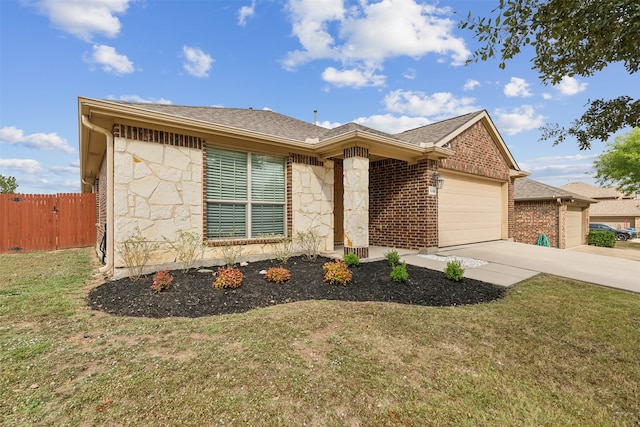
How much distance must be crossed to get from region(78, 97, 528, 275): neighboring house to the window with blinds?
0.9 inches

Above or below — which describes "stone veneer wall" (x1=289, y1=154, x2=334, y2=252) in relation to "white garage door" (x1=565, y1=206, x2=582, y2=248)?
above

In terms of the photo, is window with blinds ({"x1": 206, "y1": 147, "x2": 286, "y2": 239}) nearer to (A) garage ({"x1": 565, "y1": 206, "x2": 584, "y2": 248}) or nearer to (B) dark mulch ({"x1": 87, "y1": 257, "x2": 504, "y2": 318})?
(B) dark mulch ({"x1": 87, "y1": 257, "x2": 504, "y2": 318})

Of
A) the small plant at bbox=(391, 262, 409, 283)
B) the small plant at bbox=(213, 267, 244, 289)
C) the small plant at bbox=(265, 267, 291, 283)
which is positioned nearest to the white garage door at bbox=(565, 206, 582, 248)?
the small plant at bbox=(391, 262, 409, 283)

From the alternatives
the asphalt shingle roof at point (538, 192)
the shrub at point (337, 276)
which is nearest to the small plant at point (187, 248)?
the shrub at point (337, 276)

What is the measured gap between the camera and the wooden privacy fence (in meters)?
10.4

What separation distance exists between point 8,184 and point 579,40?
125 feet

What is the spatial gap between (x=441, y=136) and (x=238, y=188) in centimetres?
676

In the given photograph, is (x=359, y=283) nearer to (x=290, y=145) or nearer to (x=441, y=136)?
(x=290, y=145)

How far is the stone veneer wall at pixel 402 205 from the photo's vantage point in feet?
28.1

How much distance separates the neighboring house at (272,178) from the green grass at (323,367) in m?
2.39

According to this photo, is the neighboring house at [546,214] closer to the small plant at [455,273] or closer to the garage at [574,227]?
the garage at [574,227]

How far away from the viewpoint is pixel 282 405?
2.13 m

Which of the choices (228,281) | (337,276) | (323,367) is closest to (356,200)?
(337,276)

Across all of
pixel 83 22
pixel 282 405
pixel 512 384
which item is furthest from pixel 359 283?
pixel 83 22
